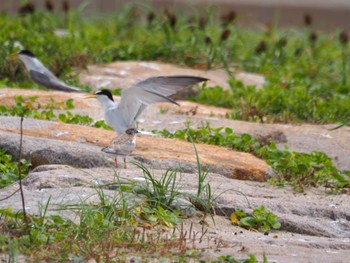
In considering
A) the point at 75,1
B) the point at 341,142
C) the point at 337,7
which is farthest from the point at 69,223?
the point at 337,7

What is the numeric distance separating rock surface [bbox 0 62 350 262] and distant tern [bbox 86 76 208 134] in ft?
0.61

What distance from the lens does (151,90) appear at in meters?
6.17

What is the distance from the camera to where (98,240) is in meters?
4.64

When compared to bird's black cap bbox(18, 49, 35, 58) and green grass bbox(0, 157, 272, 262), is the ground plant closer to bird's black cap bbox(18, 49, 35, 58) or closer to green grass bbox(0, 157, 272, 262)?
green grass bbox(0, 157, 272, 262)

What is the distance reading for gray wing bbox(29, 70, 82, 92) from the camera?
26.2ft

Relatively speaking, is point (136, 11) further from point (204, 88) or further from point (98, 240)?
point (98, 240)

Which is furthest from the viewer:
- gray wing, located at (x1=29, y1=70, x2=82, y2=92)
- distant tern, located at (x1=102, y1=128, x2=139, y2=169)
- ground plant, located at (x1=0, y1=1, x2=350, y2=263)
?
gray wing, located at (x1=29, y1=70, x2=82, y2=92)

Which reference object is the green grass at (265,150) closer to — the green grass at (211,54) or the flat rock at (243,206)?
the flat rock at (243,206)

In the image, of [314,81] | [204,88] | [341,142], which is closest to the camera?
[341,142]

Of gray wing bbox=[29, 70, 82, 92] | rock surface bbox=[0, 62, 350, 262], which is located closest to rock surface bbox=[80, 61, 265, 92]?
gray wing bbox=[29, 70, 82, 92]

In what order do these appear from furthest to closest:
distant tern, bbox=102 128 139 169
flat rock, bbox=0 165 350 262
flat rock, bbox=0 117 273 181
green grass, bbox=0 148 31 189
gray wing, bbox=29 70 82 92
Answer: gray wing, bbox=29 70 82 92, flat rock, bbox=0 117 273 181, distant tern, bbox=102 128 139 169, green grass, bbox=0 148 31 189, flat rock, bbox=0 165 350 262

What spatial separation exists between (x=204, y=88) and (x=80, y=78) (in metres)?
1.14

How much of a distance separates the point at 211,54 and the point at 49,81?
78.0 inches

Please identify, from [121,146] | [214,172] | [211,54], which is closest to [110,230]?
[121,146]
